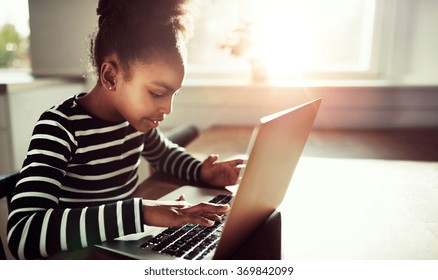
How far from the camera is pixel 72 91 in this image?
132 cm

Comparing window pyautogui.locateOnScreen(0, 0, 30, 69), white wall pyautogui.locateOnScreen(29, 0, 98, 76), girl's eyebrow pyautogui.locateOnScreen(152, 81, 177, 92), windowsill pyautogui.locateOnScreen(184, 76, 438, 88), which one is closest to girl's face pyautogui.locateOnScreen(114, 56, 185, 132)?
girl's eyebrow pyautogui.locateOnScreen(152, 81, 177, 92)

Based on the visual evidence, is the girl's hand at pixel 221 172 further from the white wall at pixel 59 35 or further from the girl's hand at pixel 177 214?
the white wall at pixel 59 35

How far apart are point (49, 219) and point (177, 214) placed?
0.53 ft

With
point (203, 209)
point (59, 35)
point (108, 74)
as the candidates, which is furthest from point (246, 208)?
point (59, 35)

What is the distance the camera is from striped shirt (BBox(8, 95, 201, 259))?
1.56 feet

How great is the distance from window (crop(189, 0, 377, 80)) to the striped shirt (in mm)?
646

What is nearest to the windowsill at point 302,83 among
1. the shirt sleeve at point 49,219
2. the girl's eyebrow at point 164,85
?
the girl's eyebrow at point 164,85

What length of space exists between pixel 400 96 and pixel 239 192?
1025mm

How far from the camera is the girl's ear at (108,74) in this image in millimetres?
614

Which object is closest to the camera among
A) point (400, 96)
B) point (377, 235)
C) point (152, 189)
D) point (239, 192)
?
point (239, 192)

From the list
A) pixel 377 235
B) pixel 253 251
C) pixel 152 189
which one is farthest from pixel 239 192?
pixel 152 189

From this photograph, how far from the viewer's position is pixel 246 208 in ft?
1.47

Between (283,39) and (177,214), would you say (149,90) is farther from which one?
(283,39)

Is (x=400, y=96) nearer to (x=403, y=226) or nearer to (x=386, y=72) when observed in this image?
(x=386, y=72)
